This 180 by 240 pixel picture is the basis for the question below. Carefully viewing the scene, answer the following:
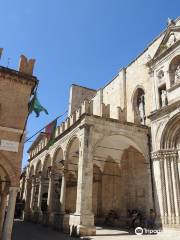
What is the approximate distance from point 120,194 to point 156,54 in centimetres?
937

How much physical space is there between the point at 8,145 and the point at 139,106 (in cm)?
1046

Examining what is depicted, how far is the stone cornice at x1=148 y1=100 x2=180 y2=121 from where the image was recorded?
13350 mm

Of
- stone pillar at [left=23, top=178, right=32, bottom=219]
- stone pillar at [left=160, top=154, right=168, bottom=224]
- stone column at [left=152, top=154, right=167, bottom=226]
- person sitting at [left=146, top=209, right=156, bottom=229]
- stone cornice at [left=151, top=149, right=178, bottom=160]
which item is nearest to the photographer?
stone pillar at [left=160, top=154, right=168, bottom=224]

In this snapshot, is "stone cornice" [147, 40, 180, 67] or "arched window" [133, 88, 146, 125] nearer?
"stone cornice" [147, 40, 180, 67]

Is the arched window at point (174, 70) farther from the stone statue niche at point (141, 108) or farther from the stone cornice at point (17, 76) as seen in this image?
the stone cornice at point (17, 76)

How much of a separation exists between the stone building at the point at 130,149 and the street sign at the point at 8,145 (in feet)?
13.6

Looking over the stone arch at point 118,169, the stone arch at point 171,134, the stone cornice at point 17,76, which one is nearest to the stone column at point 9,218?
the stone cornice at point 17,76

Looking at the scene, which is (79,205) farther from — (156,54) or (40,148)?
(40,148)

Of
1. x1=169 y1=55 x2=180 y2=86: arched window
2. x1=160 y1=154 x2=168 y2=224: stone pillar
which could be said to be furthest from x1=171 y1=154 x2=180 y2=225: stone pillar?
x1=169 y1=55 x2=180 y2=86: arched window

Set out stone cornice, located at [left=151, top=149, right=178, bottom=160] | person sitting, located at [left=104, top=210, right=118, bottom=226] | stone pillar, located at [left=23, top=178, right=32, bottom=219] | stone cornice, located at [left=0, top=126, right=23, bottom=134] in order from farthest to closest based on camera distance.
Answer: stone pillar, located at [left=23, top=178, right=32, bottom=219]
person sitting, located at [left=104, top=210, right=118, bottom=226]
stone cornice, located at [left=151, top=149, right=178, bottom=160]
stone cornice, located at [left=0, top=126, right=23, bottom=134]

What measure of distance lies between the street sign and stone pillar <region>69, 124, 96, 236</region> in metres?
4.14

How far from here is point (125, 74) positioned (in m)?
20.0

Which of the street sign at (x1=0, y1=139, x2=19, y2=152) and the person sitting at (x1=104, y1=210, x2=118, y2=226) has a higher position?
the street sign at (x1=0, y1=139, x2=19, y2=152)

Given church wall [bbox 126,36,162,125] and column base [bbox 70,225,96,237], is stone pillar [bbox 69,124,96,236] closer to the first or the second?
column base [bbox 70,225,96,237]
